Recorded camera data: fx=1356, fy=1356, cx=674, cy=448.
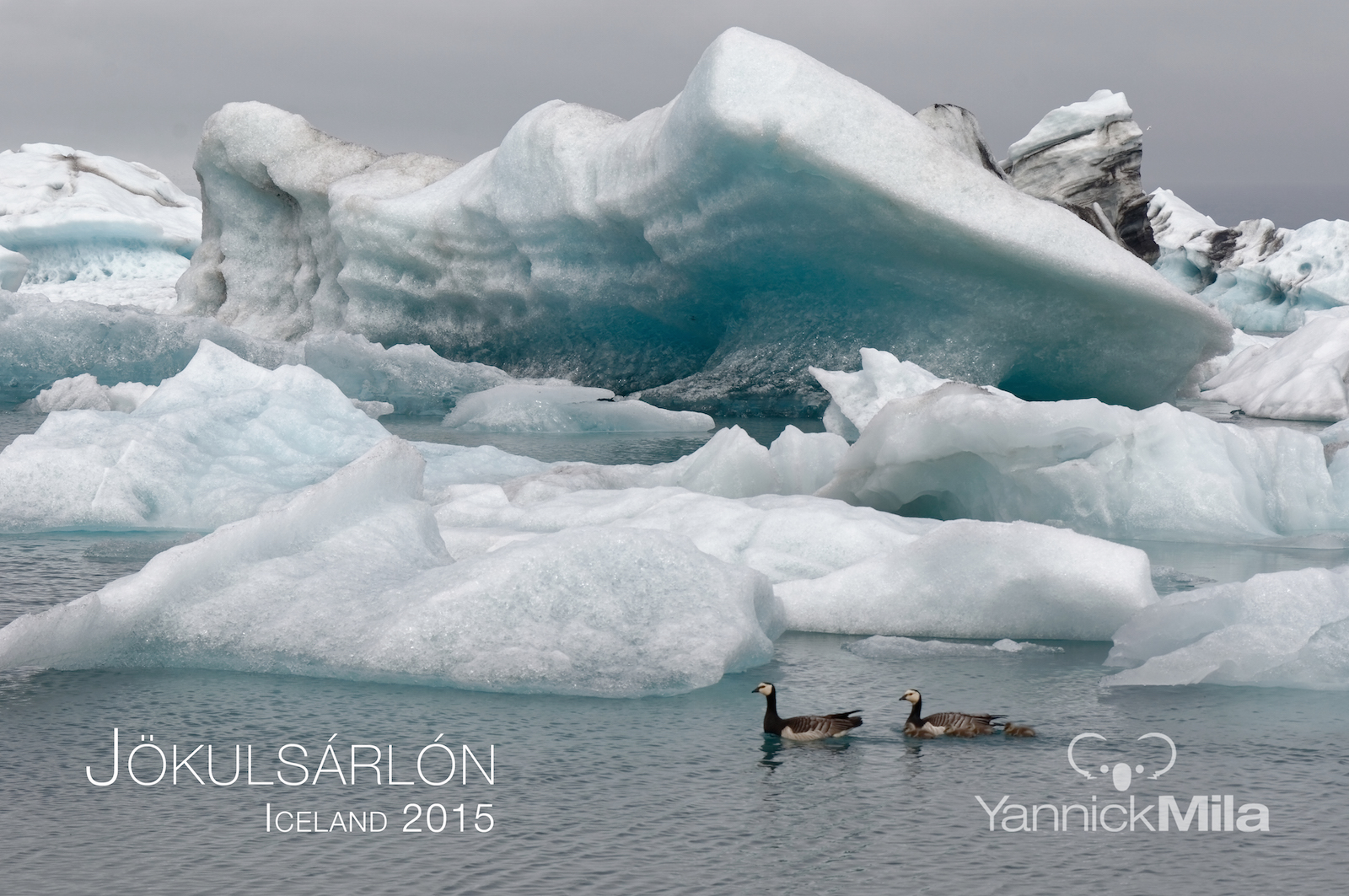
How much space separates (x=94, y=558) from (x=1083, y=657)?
4.01 m

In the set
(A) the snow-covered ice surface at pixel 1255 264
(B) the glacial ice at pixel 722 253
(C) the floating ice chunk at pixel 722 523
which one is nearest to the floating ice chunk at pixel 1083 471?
(C) the floating ice chunk at pixel 722 523

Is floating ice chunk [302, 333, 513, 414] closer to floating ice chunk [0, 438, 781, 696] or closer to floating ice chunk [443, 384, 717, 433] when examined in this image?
floating ice chunk [443, 384, 717, 433]

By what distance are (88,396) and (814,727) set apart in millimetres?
10804

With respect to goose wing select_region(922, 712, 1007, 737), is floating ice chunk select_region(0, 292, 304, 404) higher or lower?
higher

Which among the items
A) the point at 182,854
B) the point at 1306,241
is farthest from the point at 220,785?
the point at 1306,241

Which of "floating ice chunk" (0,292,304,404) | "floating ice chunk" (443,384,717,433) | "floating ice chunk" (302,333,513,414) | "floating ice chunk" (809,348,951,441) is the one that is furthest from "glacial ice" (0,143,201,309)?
"floating ice chunk" (809,348,951,441)

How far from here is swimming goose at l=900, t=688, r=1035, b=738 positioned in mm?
3350

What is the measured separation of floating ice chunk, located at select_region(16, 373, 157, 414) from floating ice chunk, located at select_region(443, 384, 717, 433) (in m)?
2.84

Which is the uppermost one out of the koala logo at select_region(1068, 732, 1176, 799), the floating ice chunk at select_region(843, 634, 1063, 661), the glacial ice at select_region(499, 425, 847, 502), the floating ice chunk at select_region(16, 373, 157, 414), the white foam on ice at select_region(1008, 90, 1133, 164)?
the white foam on ice at select_region(1008, 90, 1133, 164)

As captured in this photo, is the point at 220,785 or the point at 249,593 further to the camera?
the point at 249,593

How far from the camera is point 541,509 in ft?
20.2

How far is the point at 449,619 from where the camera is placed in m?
3.88

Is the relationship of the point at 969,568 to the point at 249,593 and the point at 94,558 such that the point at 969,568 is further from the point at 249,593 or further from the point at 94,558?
the point at 94,558

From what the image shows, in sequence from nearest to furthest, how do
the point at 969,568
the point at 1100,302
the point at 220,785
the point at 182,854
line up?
1. the point at 182,854
2. the point at 220,785
3. the point at 969,568
4. the point at 1100,302
